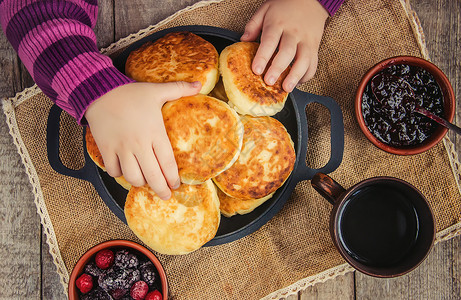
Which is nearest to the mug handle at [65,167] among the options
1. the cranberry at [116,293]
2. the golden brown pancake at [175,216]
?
the golden brown pancake at [175,216]

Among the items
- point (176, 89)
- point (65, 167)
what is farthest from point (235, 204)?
point (65, 167)

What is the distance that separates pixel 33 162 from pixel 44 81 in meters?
0.34

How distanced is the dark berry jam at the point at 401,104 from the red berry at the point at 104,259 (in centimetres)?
84

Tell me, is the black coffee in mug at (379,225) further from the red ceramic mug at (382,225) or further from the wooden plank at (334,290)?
the wooden plank at (334,290)

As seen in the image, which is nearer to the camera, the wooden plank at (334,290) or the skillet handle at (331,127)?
the skillet handle at (331,127)

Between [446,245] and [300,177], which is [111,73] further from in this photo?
[446,245]

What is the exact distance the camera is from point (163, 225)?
0.97 meters

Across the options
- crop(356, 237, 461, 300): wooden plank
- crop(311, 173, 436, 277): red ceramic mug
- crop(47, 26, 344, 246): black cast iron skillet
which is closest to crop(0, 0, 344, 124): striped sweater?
crop(47, 26, 344, 246): black cast iron skillet

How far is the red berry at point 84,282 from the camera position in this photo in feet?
3.62

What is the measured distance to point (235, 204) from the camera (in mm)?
1066

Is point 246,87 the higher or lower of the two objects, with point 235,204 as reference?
higher

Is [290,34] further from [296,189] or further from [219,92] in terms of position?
[296,189]

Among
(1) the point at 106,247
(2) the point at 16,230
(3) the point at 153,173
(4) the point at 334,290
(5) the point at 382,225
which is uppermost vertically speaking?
(3) the point at 153,173

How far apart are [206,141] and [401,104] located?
582mm
